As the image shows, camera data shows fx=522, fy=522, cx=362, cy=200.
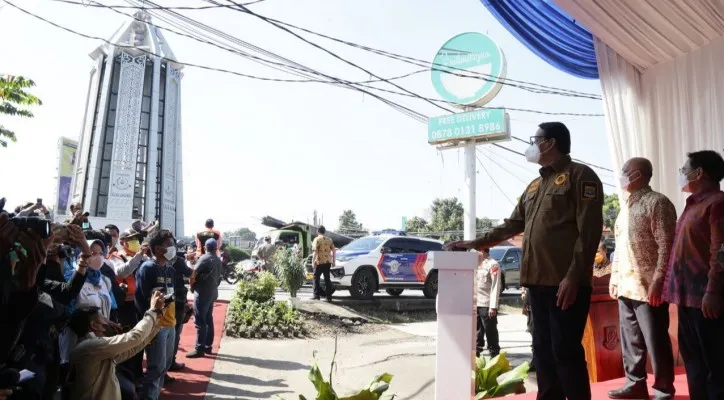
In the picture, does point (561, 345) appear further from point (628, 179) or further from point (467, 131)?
point (467, 131)

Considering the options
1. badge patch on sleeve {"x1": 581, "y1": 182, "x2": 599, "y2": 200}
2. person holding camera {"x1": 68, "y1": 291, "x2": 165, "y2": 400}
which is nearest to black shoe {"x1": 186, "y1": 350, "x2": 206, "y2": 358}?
person holding camera {"x1": 68, "y1": 291, "x2": 165, "y2": 400}

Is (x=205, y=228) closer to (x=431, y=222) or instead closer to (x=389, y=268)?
(x=389, y=268)

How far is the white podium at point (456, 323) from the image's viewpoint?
9.22 ft

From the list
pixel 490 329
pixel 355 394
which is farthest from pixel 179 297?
pixel 490 329

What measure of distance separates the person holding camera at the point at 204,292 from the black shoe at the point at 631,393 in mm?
5342

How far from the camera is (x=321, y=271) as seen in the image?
12164 millimetres

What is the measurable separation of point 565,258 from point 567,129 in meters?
0.74

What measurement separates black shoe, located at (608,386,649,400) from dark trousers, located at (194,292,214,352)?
534cm

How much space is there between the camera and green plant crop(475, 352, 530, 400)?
13.7ft

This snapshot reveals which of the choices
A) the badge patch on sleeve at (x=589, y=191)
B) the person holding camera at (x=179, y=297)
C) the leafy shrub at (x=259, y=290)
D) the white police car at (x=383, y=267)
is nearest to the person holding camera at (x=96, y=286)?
the person holding camera at (x=179, y=297)

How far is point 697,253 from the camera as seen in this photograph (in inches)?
116

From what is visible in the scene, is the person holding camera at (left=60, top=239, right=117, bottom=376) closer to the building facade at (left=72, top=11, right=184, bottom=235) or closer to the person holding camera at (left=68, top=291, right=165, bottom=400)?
the person holding camera at (left=68, top=291, right=165, bottom=400)

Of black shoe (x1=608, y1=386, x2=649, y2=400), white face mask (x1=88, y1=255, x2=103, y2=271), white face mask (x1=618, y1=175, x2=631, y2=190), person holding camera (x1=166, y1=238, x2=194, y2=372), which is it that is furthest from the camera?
person holding camera (x1=166, y1=238, x2=194, y2=372)

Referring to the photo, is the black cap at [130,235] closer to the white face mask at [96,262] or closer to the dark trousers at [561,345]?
the white face mask at [96,262]
